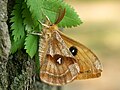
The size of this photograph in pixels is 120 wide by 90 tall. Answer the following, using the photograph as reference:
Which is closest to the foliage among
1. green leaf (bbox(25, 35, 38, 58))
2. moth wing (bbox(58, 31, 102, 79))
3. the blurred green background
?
green leaf (bbox(25, 35, 38, 58))

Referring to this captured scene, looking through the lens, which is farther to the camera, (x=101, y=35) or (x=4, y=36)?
(x=101, y=35)

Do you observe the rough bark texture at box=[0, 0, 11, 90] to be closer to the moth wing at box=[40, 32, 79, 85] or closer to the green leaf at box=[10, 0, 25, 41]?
the green leaf at box=[10, 0, 25, 41]

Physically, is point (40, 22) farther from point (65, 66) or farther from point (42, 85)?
point (42, 85)

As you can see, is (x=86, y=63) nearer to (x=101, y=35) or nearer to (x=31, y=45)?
(x=31, y=45)

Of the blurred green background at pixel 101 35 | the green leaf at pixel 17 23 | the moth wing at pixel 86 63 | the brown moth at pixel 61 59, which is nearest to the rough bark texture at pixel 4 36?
the green leaf at pixel 17 23

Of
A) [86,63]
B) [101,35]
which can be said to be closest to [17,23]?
[86,63]

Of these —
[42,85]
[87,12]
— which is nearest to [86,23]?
[87,12]
